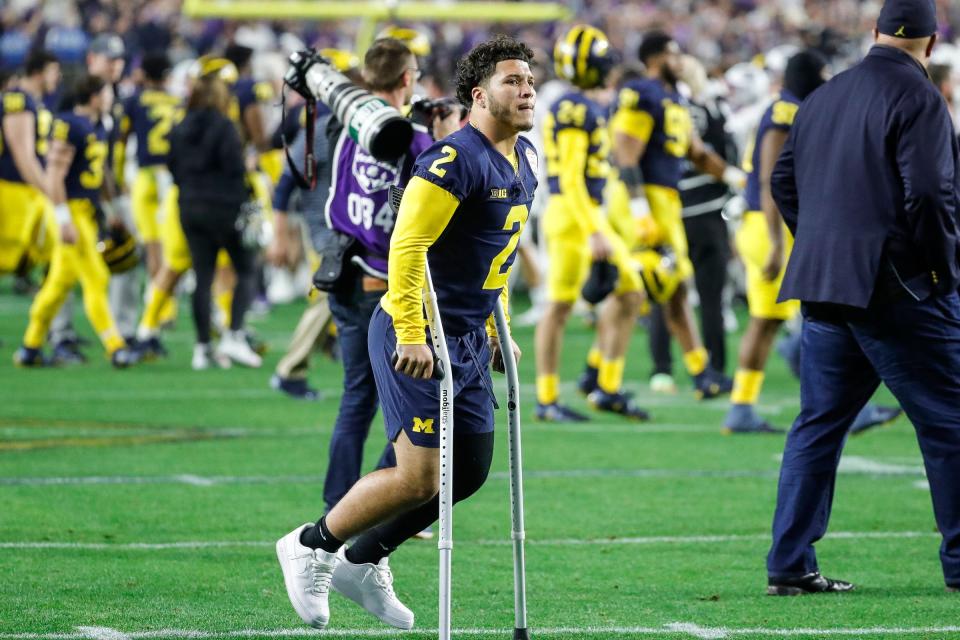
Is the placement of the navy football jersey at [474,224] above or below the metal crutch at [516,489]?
above

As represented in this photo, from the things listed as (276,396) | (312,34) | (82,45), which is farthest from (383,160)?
(312,34)

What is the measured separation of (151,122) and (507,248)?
35.2 ft

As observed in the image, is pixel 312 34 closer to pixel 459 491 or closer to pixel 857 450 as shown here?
pixel 857 450

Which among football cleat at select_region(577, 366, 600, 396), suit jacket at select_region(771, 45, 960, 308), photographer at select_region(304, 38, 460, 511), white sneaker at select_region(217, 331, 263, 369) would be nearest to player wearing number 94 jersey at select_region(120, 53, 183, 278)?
white sneaker at select_region(217, 331, 263, 369)

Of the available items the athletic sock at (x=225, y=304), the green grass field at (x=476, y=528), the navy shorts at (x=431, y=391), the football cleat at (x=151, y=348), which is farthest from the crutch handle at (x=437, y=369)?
the football cleat at (x=151, y=348)

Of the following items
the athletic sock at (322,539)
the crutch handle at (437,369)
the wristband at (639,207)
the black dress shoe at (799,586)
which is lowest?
the black dress shoe at (799,586)

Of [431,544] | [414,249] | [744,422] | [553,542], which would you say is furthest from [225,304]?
[414,249]

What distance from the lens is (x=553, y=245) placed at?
11.5 meters

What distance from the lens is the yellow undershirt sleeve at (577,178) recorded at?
11.1 metres

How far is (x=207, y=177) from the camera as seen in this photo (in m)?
13.8

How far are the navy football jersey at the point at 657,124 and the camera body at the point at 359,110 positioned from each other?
584 cm

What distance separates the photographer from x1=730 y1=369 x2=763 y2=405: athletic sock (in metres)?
10.7

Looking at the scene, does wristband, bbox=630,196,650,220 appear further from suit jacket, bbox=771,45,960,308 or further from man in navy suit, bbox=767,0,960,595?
suit jacket, bbox=771,45,960,308

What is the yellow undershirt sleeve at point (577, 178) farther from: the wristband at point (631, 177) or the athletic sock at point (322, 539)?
the athletic sock at point (322, 539)
